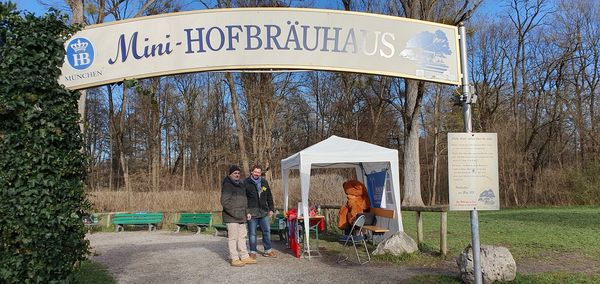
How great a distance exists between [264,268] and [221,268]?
0.71 meters

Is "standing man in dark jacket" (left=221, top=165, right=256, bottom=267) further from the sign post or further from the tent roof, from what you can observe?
the sign post

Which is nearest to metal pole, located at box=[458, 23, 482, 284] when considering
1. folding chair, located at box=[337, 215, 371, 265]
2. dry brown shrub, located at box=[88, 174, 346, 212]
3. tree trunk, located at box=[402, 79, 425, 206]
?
folding chair, located at box=[337, 215, 371, 265]

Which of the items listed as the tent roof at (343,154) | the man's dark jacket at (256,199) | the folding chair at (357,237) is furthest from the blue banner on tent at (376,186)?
the man's dark jacket at (256,199)

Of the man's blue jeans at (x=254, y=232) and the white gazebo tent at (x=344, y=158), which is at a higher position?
the white gazebo tent at (x=344, y=158)

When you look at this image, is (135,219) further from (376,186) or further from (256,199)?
(376,186)

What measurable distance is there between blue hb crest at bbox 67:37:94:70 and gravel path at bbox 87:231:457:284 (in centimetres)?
224

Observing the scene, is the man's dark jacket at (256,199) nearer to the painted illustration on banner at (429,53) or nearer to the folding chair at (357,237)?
the folding chair at (357,237)

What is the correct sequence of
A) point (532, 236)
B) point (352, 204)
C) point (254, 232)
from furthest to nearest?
point (532, 236)
point (352, 204)
point (254, 232)

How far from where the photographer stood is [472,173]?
220 inches

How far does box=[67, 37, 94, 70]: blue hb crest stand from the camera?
5.95 meters

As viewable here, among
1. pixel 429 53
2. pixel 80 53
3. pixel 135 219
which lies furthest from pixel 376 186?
pixel 135 219

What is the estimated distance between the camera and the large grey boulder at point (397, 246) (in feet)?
30.0

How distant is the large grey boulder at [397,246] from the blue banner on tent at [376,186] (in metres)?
2.20

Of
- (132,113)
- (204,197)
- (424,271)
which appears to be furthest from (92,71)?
(132,113)
